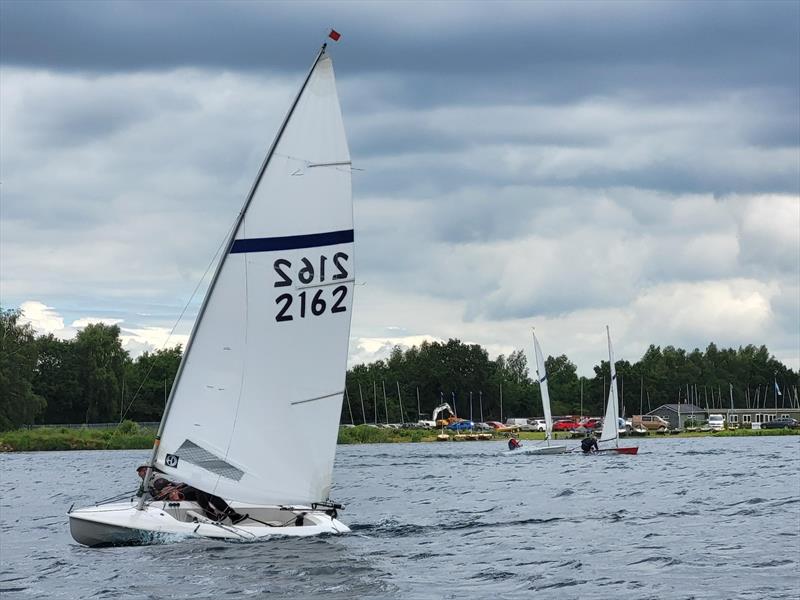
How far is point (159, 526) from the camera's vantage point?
3078 cm

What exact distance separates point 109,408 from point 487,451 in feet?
227

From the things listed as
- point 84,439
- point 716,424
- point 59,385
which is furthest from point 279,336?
point 716,424

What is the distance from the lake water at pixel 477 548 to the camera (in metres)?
28.5

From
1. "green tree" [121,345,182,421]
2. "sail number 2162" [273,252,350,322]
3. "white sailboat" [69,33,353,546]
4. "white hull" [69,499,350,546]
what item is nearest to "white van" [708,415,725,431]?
"green tree" [121,345,182,421]

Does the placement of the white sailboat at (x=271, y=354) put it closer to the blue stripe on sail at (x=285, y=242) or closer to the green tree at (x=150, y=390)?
the blue stripe on sail at (x=285, y=242)

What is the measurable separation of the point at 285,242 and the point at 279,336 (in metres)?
2.47

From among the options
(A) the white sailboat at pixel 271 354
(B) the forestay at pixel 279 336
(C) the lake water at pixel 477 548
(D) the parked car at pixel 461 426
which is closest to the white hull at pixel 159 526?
(A) the white sailboat at pixel 271 354

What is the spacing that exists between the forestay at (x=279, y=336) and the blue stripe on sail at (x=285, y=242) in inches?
1.0

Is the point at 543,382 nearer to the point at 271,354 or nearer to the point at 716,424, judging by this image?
the point at 271,354

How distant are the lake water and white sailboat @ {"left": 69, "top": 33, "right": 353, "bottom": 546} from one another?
1173 mm

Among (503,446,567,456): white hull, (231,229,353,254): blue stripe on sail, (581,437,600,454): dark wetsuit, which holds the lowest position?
(503,446,567,456): white hull

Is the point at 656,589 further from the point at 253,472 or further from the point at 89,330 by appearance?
the point at 89,330

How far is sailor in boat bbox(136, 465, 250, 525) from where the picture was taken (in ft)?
107

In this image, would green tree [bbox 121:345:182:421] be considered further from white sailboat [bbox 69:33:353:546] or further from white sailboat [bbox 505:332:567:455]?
white sailboat [bbox 69:33:353:546]
